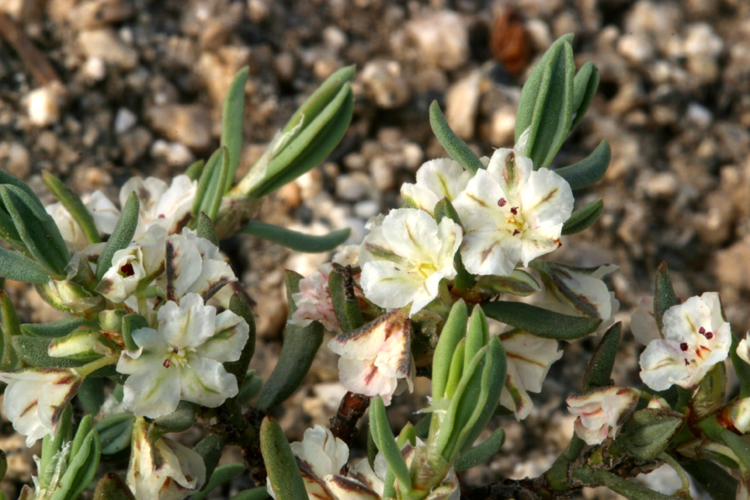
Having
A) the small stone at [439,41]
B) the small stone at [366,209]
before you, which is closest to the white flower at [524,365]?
the small stone at [366,209]

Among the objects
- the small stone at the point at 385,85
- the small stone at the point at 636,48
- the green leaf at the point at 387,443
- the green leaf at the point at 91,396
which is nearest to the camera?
the green leaf at the point at 387,443

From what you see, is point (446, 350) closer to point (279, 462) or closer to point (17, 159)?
point (279, 462)

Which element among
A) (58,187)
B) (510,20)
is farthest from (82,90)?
(510,20)

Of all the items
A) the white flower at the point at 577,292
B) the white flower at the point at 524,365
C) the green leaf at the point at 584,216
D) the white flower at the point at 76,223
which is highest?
the white flower at the point at 76,223

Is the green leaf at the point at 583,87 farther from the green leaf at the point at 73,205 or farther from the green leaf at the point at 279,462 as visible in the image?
the green leaf at the point at 73,205

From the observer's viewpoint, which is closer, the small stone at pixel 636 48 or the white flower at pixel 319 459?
the white flower at pixel 319 459

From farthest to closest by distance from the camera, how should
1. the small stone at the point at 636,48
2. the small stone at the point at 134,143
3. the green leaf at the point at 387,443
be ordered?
the small stone at the point at 636,48 < the small stone at the point at 134,143 < the green leaf at the point at 387,443

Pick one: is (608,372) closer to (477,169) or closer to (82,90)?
(477,169)
